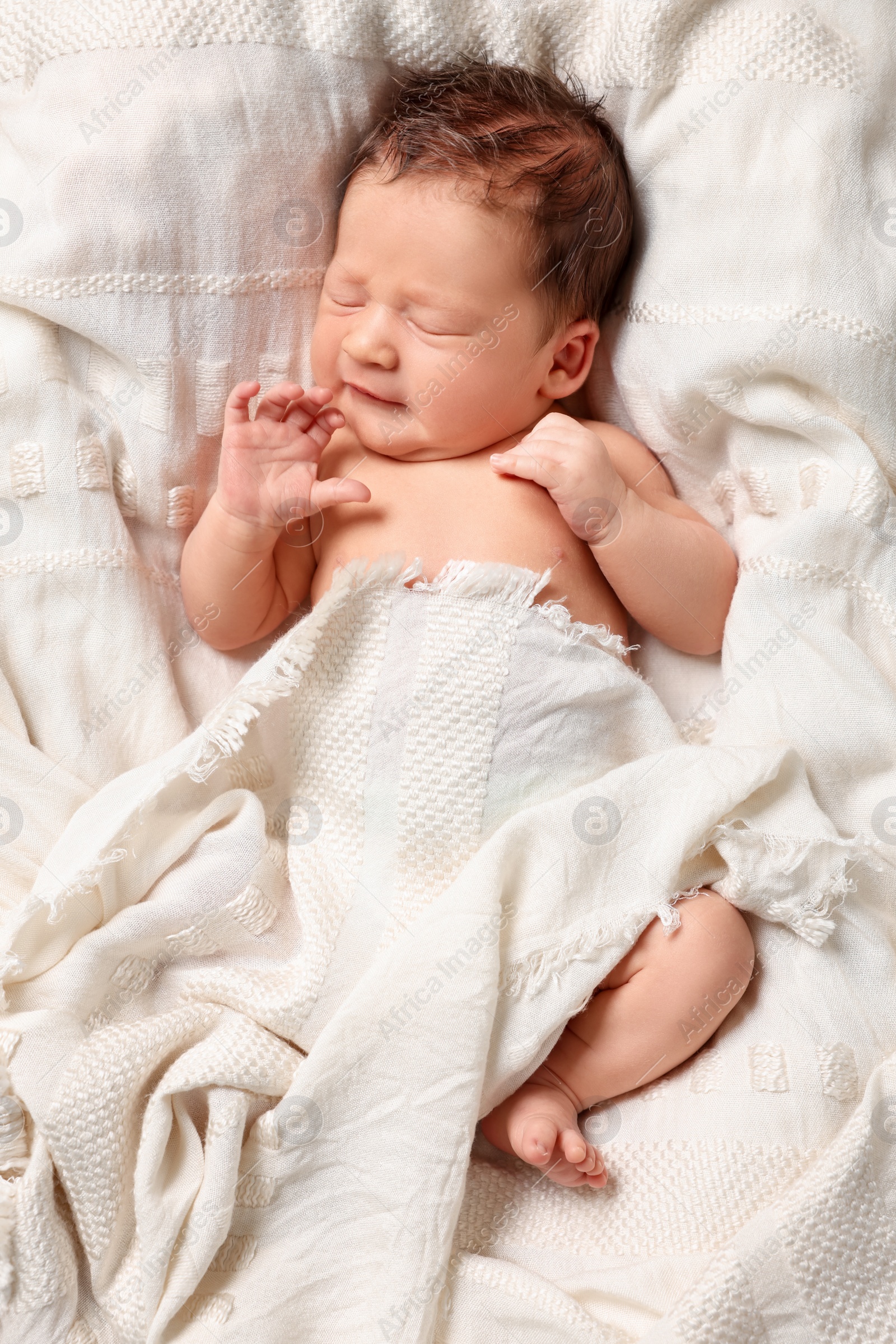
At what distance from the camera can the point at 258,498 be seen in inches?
56.9

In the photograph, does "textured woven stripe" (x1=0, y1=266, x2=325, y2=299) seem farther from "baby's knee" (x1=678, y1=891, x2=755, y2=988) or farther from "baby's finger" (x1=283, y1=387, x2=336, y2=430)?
"baby's knee" (x1=678, y1=891, x2=755, y2=988)

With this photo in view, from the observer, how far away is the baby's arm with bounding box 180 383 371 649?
4.71ft

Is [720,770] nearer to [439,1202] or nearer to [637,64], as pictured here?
[439,1202]

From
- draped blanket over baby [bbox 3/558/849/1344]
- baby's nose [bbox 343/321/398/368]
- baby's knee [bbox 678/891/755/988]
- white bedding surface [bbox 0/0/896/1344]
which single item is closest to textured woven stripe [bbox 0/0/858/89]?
white bedding surface [bbox 0/0/896/1344]

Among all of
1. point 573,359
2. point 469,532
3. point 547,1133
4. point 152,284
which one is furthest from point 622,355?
point 547,1133

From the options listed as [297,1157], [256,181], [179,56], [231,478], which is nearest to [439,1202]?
[297,1157]

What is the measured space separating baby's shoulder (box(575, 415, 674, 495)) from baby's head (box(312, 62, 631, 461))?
122mm

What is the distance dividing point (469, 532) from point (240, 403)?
1.06 feet

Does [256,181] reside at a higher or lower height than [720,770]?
higher

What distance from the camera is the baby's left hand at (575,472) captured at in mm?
1452

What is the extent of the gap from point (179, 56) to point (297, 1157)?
1326 mm

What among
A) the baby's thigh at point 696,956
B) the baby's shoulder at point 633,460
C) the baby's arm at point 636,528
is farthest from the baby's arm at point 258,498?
the baby's thigh at point 696,956

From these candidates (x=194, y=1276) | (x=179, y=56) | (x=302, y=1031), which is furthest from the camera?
(x=179, y=56)

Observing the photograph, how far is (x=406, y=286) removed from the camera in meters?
1.44
